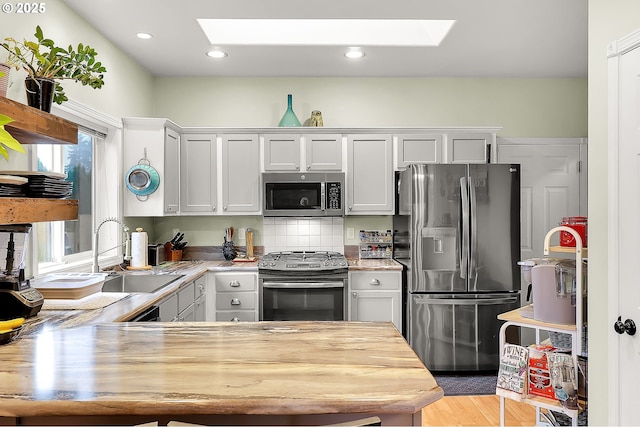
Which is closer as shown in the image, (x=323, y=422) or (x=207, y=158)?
(x=323, y=422)

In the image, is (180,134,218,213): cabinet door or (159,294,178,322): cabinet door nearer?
(159,294,178,322): cabinet door

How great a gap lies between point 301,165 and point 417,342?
6.09 feet

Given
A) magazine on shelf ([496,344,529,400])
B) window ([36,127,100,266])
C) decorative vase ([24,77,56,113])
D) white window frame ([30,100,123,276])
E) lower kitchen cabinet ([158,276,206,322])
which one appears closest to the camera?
decorative vase ([24,77,56,113])

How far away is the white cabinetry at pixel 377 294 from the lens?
12.7 feet

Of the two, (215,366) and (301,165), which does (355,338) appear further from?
(301,165)

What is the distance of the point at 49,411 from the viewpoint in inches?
40.4

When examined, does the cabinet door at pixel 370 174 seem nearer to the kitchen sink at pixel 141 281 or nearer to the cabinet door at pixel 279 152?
the cabinet door at pixel 279 152

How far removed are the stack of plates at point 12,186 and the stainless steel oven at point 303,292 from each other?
7.21ft

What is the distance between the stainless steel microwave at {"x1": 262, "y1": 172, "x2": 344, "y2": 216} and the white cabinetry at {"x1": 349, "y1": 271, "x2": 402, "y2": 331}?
66 cm

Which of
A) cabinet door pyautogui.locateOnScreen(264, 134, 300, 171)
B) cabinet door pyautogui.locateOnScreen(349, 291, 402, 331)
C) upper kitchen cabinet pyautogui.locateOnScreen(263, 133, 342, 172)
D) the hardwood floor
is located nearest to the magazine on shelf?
the hardwood floor

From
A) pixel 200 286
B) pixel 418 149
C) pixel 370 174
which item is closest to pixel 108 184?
pixel 200 286

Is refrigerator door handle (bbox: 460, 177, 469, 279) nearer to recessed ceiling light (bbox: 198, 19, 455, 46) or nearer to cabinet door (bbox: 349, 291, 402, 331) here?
cabinet door (bbox: 349, 291, 402, 331)

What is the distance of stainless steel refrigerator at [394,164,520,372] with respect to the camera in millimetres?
3711
